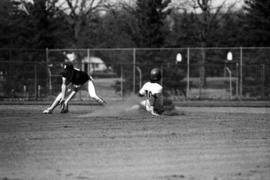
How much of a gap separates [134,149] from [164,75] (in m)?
23.1

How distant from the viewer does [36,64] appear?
34062 millimetres

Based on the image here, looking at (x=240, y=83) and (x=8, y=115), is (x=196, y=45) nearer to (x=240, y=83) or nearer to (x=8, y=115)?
(x=240, y=83)

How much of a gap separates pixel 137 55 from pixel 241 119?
17.4m

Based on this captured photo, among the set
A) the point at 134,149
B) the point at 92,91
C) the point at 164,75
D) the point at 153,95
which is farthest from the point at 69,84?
the point at 164,75

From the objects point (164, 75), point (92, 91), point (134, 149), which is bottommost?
point (134, 149)

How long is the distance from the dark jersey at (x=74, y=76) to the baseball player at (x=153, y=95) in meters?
2.55

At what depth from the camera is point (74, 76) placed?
21.7 meters

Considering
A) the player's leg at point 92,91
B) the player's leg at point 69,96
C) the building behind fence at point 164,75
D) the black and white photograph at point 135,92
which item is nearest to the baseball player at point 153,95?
the black and white photograph at point 135,92

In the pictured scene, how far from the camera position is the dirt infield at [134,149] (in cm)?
934

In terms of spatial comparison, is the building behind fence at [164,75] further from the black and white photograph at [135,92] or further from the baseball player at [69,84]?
the baseball player at [69,84]

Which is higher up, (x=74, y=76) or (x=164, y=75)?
(x=164, y=75)

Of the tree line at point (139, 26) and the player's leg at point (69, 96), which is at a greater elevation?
the tree line at point (139, 26)

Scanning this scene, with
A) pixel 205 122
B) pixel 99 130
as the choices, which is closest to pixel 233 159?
pixel 99 130

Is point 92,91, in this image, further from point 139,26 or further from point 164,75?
point 139,26
